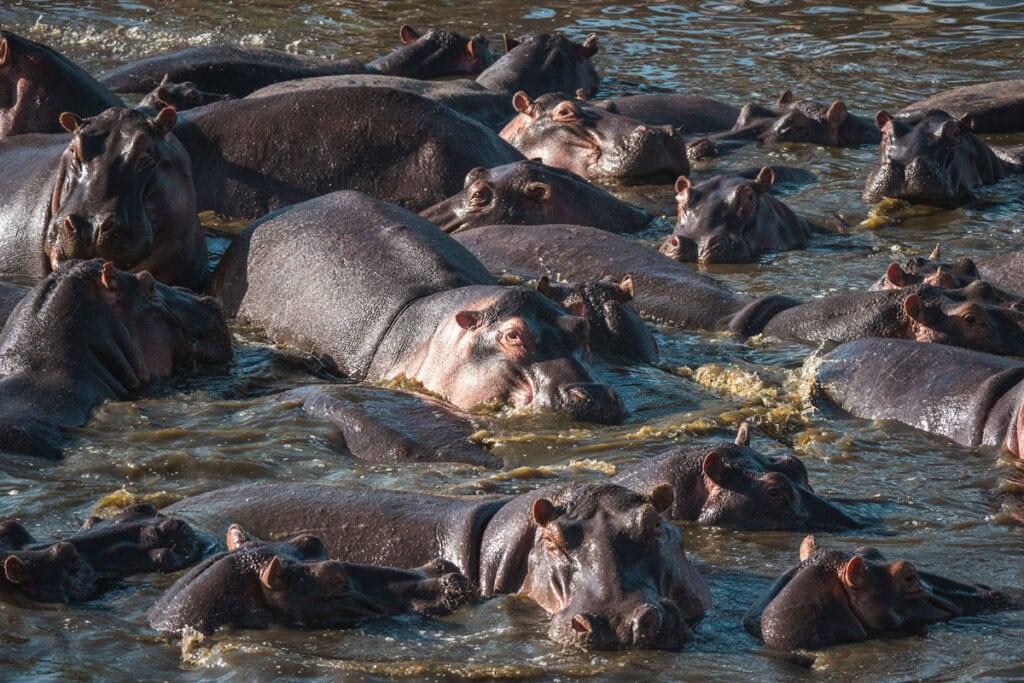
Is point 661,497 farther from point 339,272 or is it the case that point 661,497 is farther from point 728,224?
point 728,224

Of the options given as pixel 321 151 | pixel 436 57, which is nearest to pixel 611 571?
pixel 321 151

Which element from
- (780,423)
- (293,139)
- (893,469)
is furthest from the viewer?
(293,139)

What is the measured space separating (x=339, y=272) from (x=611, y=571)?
439 cm

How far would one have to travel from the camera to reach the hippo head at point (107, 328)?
8102mm

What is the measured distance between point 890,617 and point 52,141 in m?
7.01

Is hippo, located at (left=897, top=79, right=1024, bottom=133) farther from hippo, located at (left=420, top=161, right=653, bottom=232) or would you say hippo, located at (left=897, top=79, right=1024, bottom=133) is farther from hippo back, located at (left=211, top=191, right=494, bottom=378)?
hippo back, located at (left=211, top=191, right=494, bottom=378)

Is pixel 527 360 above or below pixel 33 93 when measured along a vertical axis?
below

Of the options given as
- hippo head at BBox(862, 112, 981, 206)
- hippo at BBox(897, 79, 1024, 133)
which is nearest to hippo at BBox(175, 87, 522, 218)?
hippo head at BBox(862, 112, 981, 206)

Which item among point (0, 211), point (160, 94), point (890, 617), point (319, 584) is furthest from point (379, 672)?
point (160, 94)

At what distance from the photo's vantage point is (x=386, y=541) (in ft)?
20.2

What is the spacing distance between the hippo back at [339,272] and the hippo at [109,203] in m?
0.35

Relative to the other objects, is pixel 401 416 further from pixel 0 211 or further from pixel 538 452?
pixel 0 211

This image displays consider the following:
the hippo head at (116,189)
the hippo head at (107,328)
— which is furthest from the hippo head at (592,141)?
the hippo head at (107,328)

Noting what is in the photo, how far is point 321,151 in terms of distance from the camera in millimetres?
11602
